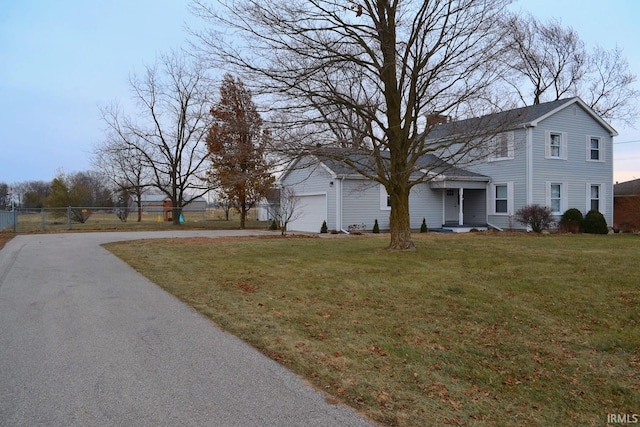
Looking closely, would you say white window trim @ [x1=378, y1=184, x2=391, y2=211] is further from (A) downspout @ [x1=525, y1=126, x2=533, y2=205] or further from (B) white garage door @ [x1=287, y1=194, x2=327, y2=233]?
(A) downspout @ [x1=525, y1=126, x2=533, y2=205]

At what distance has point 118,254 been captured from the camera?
14.2 meters

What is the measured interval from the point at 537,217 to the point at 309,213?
10645 millimetres

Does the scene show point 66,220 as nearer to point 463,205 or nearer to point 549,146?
point 463,205

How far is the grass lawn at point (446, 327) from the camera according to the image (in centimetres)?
405

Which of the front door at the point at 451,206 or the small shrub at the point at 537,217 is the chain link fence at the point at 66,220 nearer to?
the front door at the point at 451,206

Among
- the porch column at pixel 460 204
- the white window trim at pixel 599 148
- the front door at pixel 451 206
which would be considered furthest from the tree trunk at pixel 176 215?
the white window trim at pixel 599 148

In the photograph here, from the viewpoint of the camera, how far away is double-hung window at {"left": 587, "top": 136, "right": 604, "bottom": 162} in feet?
79.3

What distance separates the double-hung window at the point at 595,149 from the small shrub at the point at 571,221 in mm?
3296

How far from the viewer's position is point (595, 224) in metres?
22.3

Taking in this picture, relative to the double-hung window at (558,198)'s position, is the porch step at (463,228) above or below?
below

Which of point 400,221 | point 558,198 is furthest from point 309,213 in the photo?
point 558,198

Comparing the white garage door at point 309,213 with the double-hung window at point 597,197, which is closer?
the white garage door at point 309,213

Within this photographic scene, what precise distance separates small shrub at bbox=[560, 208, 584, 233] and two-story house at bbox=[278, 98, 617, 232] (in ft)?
2.05

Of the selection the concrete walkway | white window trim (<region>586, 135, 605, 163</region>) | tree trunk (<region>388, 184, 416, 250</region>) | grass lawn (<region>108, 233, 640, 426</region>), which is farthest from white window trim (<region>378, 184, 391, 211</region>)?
the concrete walkway
